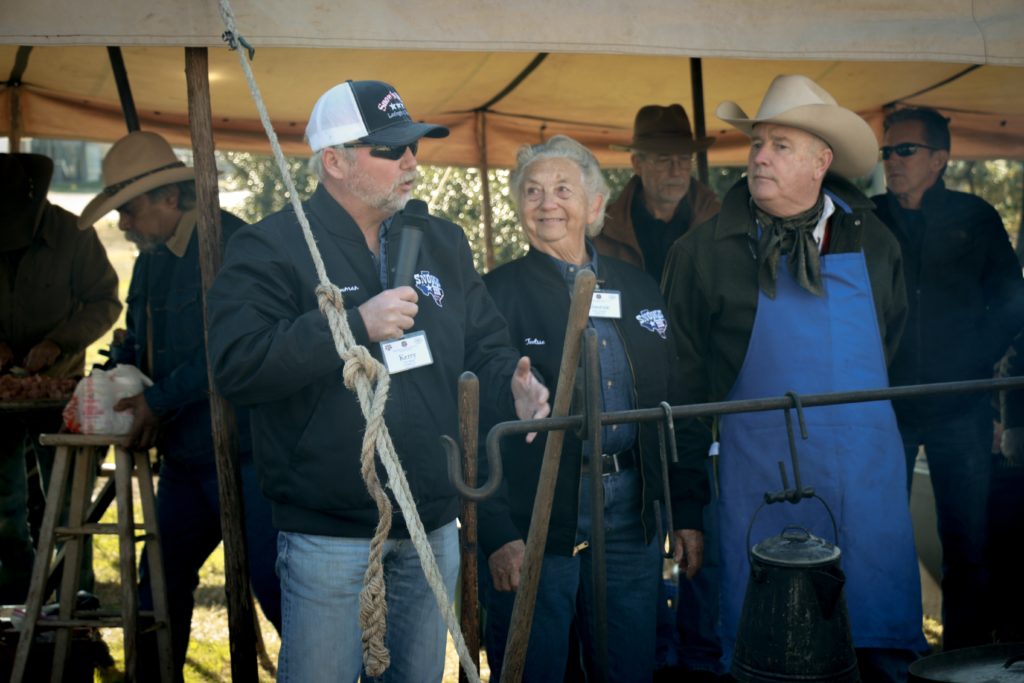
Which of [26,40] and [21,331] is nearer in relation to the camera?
[26,40]

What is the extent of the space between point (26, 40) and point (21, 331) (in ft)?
7.62

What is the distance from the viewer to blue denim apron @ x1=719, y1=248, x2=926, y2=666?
3186 millimetres

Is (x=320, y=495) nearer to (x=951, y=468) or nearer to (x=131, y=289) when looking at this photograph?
(x=131, y=289)

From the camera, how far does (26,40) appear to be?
9.35 ft

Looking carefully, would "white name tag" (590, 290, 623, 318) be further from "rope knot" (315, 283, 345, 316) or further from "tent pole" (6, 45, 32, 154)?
"tent pole" (6, 45, 32, 154)

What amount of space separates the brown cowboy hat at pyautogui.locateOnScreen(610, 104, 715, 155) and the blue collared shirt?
1.93 m

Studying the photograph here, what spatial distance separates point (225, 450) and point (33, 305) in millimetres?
2008

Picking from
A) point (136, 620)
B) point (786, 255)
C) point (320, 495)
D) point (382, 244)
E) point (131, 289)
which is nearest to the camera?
point (320, 495)

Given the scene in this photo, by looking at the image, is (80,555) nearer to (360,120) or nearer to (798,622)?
(360,120)

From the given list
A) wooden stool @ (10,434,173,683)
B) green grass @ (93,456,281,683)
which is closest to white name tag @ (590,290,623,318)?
wooden stool @ (10,434,173,683)

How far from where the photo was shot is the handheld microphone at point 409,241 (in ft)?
8.87

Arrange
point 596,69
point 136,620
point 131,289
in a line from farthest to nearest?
1. point 596,69
2. point 131,289
3. point 136,620

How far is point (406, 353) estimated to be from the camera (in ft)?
8.67

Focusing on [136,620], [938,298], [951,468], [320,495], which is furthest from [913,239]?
[136,620]
